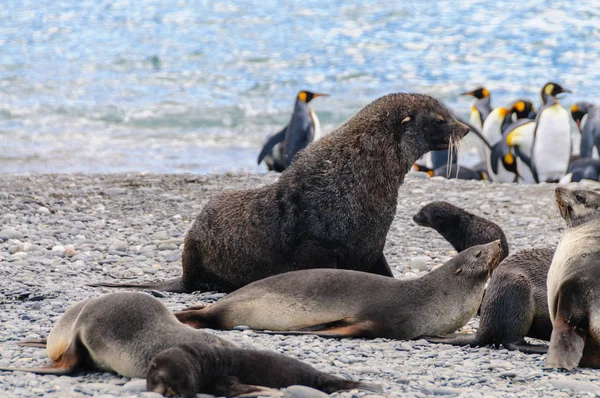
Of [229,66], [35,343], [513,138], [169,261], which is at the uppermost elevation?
[35,343]

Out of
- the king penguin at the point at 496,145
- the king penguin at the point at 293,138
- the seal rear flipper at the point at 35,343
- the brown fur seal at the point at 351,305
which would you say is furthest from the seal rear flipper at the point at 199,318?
the king penguin at the point at 293,138

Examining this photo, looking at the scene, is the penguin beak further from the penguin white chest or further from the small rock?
the small rock

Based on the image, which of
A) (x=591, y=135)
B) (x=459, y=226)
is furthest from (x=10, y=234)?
(x=591, y=135)

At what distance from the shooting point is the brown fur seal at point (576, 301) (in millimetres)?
3654

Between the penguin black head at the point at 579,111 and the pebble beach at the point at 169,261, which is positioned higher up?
the pebble beach at the point at 169,261

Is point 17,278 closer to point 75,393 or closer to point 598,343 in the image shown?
point 75,393

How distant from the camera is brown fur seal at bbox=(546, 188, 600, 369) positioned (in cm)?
365

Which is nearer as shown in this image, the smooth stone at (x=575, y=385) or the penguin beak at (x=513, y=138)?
the smooth stone at (x=575, y=385)

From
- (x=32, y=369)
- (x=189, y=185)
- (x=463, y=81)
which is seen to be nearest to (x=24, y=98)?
(x=463, y=81)

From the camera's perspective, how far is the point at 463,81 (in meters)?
23.1

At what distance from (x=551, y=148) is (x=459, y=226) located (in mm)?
5571

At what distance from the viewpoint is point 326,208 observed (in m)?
4.95

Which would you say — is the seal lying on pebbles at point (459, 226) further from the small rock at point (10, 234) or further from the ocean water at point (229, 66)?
the ocean water at point (229, 66)

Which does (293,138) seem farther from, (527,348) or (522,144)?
(527,348)
